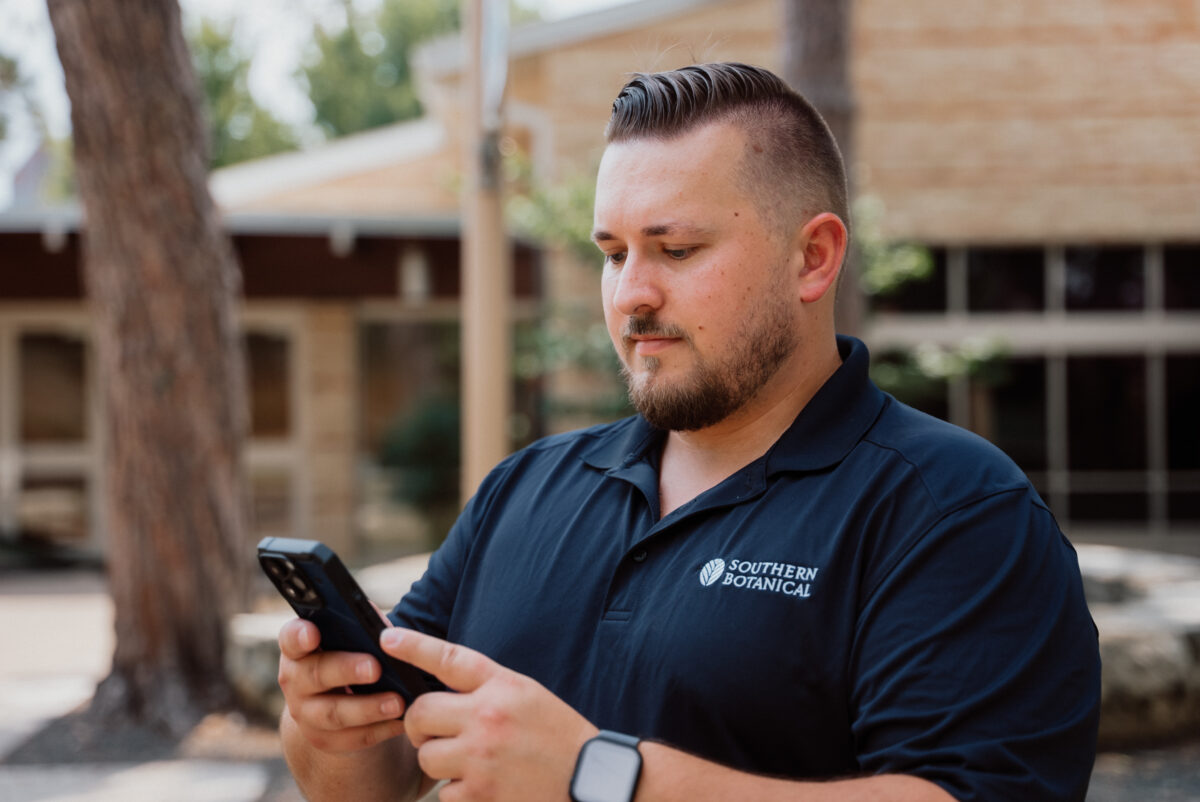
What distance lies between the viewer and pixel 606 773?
146cm

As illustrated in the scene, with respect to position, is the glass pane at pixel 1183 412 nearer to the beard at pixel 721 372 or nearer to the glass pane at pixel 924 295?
the glass pane at pixel 924 295

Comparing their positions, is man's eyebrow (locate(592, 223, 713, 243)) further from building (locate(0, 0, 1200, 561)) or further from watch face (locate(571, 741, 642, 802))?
building (locate(0, 0, 1200, 561))

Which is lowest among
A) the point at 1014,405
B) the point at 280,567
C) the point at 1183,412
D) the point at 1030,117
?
the point at 1183,412

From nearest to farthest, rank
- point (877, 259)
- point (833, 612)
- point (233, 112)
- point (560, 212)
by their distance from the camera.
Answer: point (833, 612) < point (560, 212) < point (877, 259) < point (233, 112)

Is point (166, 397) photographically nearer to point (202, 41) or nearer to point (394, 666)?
point (394, 666)

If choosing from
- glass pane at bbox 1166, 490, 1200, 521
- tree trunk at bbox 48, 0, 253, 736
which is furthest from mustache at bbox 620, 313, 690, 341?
glass pane at bbox 1166, 490, 1200, 521

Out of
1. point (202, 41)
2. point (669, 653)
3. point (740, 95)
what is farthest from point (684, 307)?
point (202, 41)

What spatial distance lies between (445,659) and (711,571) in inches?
16.2

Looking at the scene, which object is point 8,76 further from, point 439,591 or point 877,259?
point 439,591

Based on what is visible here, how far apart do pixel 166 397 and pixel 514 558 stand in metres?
4.55

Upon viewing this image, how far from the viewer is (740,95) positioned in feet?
6.06

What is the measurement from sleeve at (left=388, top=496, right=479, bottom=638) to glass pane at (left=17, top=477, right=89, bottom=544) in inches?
473

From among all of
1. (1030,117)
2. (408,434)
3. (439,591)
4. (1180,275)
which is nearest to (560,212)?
(408,434)

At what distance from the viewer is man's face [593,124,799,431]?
1.79m
